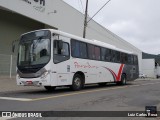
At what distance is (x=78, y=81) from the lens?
1823 centimetres

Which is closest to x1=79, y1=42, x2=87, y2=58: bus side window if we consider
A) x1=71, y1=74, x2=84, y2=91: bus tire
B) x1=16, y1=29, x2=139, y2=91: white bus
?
x1=16, y1=29, x2=139, y2=91: white bus

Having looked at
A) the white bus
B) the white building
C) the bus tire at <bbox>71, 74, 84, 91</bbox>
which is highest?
the white building

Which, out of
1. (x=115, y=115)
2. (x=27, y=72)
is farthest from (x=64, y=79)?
(x=115, y=115)

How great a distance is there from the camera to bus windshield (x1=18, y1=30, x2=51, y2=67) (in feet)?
51.7

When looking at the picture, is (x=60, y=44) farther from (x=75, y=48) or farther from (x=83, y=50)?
(x=83, y=50)

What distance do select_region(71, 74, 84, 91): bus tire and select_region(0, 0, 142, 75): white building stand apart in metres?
10.6

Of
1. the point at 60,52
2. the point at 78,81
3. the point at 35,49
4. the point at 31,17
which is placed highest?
the point at 31,17

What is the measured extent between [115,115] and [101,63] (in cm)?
1194

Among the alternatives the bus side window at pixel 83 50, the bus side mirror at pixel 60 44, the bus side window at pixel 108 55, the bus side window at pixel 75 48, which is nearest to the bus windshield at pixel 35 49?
the bus side mirror at pixel 60 44

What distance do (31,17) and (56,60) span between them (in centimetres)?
1419

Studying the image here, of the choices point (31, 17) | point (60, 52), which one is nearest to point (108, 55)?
point (60, 52)

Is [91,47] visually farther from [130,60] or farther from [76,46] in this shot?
[130,60]

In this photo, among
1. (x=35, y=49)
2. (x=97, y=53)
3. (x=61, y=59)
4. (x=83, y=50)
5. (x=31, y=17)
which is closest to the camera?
(x=35, y=49)

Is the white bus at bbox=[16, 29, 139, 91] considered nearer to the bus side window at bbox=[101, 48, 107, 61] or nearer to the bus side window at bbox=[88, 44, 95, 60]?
the bus side window at bbox=[88, 44, 95, 60]
